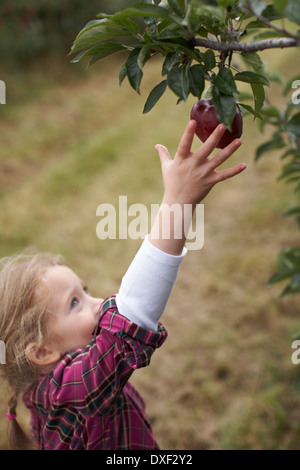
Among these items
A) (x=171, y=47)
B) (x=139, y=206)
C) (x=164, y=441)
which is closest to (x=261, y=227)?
(x=139, y=206)

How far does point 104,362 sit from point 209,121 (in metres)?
0.44

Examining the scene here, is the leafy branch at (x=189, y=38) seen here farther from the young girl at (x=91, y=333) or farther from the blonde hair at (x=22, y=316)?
the blonde hair at (x=22, y=316)

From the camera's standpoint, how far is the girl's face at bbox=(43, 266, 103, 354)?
0.91 metres

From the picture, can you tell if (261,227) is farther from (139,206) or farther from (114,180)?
(114,180)

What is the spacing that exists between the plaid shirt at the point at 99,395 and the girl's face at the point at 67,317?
0.04 m

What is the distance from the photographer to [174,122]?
4.97 meters

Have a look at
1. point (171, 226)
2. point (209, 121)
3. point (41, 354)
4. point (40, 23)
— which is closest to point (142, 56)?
point (209, 121)

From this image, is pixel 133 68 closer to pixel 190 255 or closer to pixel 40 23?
pixel 190 255

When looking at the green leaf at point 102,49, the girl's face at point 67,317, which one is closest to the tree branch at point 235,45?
the green leaf at point 102,49

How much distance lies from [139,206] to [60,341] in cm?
246

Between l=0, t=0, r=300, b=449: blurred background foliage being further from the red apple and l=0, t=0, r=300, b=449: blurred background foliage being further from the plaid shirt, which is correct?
the red apple

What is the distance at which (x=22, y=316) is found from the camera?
0.90 m

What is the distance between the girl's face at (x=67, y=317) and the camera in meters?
0.91

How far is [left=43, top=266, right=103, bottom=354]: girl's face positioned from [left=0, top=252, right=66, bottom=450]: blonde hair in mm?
17
